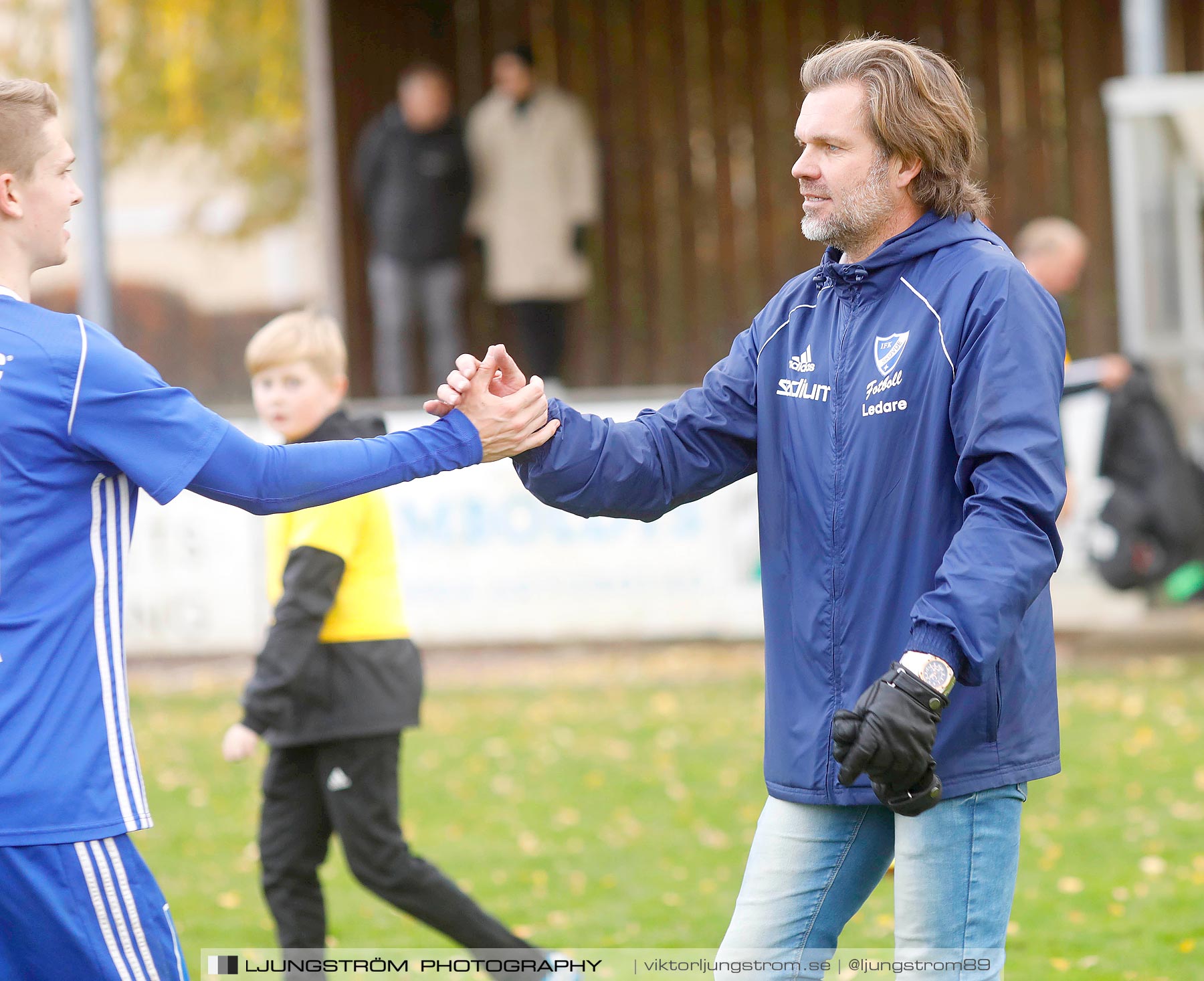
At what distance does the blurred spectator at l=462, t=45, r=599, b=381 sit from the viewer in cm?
1268

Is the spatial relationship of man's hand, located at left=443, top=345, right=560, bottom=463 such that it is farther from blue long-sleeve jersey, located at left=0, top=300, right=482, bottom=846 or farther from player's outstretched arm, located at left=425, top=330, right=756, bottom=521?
blue long-sleeve jersey, located at left=0, top=300, right=482, bottom=846

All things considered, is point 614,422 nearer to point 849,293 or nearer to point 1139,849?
point 849,293

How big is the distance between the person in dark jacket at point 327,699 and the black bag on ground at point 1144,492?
5716 millimetres

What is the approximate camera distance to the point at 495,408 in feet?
10.4

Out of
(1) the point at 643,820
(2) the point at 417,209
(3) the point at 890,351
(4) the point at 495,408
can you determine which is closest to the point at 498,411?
(4) the point at 495,408

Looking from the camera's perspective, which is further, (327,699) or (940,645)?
(327,699)

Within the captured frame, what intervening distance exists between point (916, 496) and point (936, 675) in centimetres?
36

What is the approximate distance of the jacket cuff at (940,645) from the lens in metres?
2.57

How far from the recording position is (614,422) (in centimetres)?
325

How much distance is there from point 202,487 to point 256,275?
39.7 feet

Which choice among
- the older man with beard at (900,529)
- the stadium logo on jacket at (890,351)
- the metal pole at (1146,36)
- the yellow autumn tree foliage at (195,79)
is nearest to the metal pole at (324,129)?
the yellow autumn tree foliage at (195,79)

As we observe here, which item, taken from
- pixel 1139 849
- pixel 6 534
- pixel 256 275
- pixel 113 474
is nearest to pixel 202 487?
pixel 113 474

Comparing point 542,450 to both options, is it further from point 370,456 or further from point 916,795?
point 916,795

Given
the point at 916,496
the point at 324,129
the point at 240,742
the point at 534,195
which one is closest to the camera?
the point at 916,496
